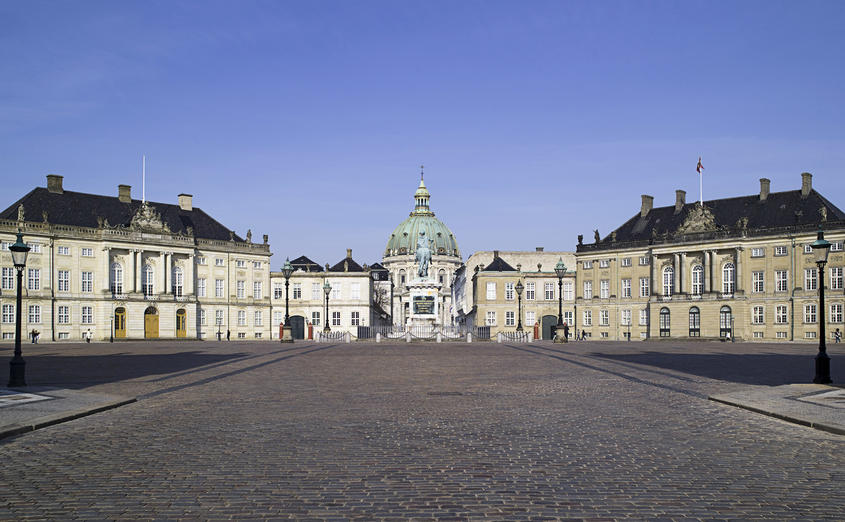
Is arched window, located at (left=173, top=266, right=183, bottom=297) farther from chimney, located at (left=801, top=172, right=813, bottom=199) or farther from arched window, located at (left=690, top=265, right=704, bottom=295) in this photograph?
chimney, located at (left=801, top=172, right=813, bottom=199)

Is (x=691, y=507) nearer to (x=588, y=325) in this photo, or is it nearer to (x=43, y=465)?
(x=43, y=465)

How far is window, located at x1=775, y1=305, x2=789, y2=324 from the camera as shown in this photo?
71.1 meters

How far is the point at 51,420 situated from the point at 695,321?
72.0m

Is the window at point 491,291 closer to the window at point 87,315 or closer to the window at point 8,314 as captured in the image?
the window at point 87,315

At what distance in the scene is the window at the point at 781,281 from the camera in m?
71.5

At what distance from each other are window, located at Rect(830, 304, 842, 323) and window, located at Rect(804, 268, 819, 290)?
7.59ft

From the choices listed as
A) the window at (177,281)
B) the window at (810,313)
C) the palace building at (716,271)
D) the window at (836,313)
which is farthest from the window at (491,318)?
the window at (836,313)

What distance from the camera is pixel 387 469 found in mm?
9273

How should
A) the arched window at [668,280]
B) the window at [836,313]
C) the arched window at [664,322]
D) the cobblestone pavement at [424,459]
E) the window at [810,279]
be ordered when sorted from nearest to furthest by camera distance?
1. the cobblestone pavement at [424,459]
2. the window at [836,313]
3. the window at [810,279]
4. the arched window at [664,322]
5. the arched window at [668,280]

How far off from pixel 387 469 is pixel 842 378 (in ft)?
59.0

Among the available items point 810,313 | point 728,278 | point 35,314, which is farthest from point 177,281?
point 810,313

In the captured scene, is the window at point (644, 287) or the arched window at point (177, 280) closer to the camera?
the arched window at point (177, 280)

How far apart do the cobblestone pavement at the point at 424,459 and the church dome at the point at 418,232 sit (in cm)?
16599

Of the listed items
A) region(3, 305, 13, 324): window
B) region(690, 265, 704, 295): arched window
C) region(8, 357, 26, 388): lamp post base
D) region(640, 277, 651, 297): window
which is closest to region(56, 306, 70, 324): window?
region(3, 305, 13, 324): window
